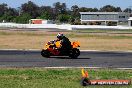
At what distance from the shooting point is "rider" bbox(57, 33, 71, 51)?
22047 mm

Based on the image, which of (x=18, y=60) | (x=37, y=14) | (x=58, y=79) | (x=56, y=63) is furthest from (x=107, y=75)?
(x=37, y=14)

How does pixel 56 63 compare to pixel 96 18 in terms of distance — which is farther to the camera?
pixel 96 18

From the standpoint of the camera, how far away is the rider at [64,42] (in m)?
22.0

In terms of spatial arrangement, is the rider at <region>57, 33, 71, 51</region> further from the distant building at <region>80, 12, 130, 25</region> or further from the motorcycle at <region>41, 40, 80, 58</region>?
the distant building at <region>80, 12, 130, 25</region>

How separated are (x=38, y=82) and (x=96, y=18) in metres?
141

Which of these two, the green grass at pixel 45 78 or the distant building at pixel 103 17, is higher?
the green grass at pixel 45 78

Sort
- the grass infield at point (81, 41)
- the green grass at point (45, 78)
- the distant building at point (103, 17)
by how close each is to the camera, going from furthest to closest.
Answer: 1. the distant building at point (103, 17)
2. the grass infield at point (81, 41)
3. the green grass at point (45, 78)

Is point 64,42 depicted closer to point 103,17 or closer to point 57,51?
point 57,51

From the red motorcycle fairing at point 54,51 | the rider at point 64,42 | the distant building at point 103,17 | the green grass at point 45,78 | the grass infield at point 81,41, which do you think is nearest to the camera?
the green grass at point 45,78

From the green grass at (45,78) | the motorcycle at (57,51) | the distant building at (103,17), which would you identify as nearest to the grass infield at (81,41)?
the motorcycle at (57,51)

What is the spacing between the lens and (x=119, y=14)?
14838 cm

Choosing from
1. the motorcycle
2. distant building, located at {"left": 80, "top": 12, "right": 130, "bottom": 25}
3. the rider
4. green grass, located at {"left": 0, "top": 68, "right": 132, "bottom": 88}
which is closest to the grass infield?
the motorcycle

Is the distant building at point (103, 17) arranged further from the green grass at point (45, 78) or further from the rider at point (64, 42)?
the green grass at point (45, 78)

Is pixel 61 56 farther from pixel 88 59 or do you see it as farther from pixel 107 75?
pixel 107 75
